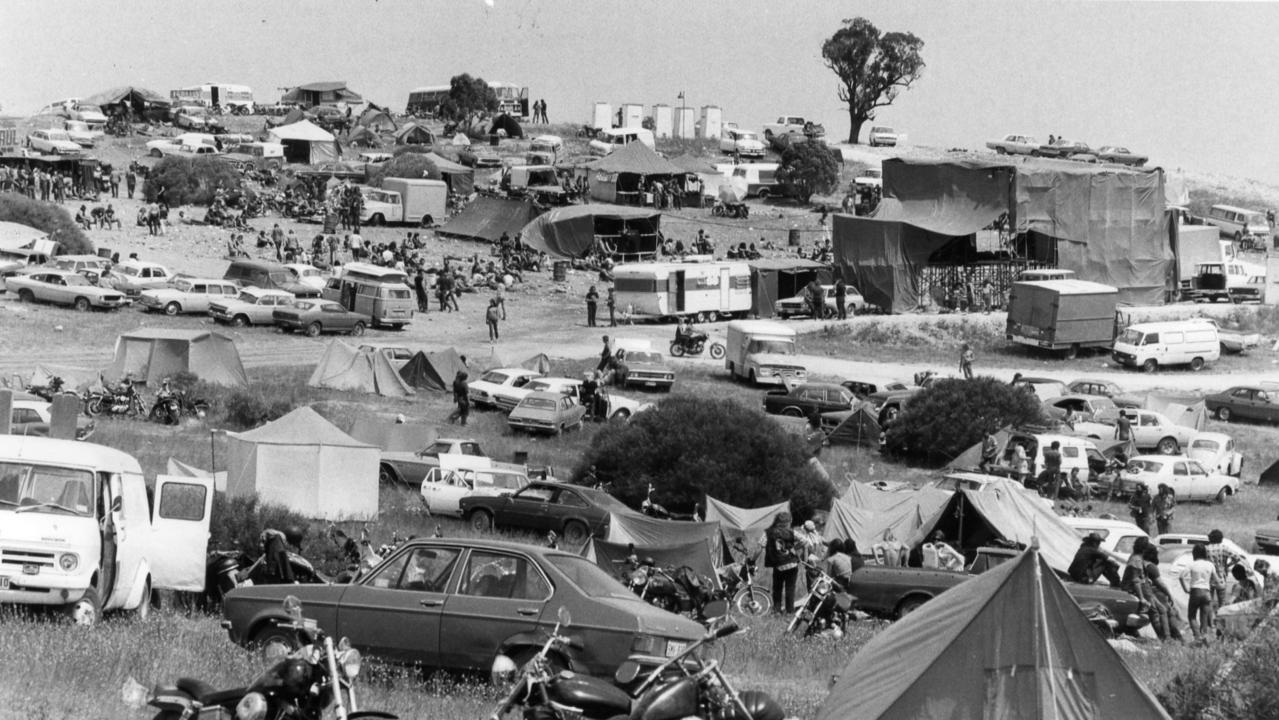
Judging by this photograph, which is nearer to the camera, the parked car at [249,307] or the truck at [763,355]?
the truck at [763,355]

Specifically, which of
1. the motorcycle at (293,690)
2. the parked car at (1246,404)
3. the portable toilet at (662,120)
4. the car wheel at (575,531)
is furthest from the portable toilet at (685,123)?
the motorcycle at (293,690)

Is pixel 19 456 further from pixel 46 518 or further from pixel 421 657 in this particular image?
pixel 421 657

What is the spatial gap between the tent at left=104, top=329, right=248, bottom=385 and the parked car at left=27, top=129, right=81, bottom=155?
38.3 m

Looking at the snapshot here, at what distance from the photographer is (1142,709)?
9.13 m

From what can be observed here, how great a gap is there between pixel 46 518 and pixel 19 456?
2.14 feet

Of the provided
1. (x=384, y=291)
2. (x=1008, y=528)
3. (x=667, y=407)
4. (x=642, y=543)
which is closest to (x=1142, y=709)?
(x=642, y=543)

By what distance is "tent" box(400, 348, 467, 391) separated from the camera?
40062mm

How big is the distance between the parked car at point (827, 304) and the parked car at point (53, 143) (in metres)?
35.5

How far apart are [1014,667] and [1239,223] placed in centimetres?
7824

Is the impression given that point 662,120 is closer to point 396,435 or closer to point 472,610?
point 396,435

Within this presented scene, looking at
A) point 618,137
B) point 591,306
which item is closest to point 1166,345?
point 591,306

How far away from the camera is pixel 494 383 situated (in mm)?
38000

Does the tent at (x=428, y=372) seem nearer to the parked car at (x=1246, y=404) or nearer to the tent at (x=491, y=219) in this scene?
the parked car at (x=1246, y=404)

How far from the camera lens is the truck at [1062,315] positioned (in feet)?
166
